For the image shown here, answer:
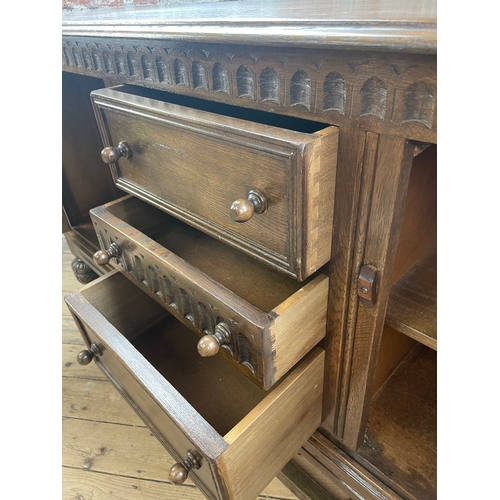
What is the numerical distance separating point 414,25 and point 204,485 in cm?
57

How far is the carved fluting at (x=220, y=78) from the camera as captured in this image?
0.40 metres

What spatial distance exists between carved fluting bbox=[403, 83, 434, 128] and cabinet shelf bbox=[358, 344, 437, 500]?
0.48 meters

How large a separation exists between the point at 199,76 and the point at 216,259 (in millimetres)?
292

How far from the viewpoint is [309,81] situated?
0.35m

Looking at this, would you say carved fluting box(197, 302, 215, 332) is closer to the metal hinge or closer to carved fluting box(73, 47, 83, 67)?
the metal hinge

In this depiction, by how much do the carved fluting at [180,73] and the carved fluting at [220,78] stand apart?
48 mm

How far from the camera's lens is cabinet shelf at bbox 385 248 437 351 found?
1.43ft

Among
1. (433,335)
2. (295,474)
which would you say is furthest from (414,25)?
(295,474)

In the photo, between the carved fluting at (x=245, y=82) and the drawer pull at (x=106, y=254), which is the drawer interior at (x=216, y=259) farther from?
the carved fluting at (x=245, y=82)

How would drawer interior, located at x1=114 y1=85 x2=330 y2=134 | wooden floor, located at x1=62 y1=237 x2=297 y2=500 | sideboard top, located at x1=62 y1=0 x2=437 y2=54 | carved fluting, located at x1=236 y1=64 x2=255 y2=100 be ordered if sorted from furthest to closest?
1. wooden floor, located at x1=62 y1=237 x2=297 y2=500
2. drawer interior, located at x1=114 y1=85 x2=330 y2=134
3. carved fluting, located at x1=236 y1=64 x2=255 y2=100
4. sideboard top, located at x1=62 y1=0 x2=437 y2=54

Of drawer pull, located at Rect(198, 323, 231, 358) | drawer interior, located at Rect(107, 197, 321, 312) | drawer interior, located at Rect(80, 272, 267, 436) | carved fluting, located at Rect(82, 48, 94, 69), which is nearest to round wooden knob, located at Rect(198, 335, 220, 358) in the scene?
drawer pull, located at Rect(198, 323, 231, 358)

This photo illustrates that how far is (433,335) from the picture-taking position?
1.40ft

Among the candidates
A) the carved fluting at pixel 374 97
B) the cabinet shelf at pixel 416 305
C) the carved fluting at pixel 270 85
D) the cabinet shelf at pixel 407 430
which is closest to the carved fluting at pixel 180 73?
the carved fluting at pixel 270 85

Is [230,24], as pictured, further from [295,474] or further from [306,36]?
[295,474]
